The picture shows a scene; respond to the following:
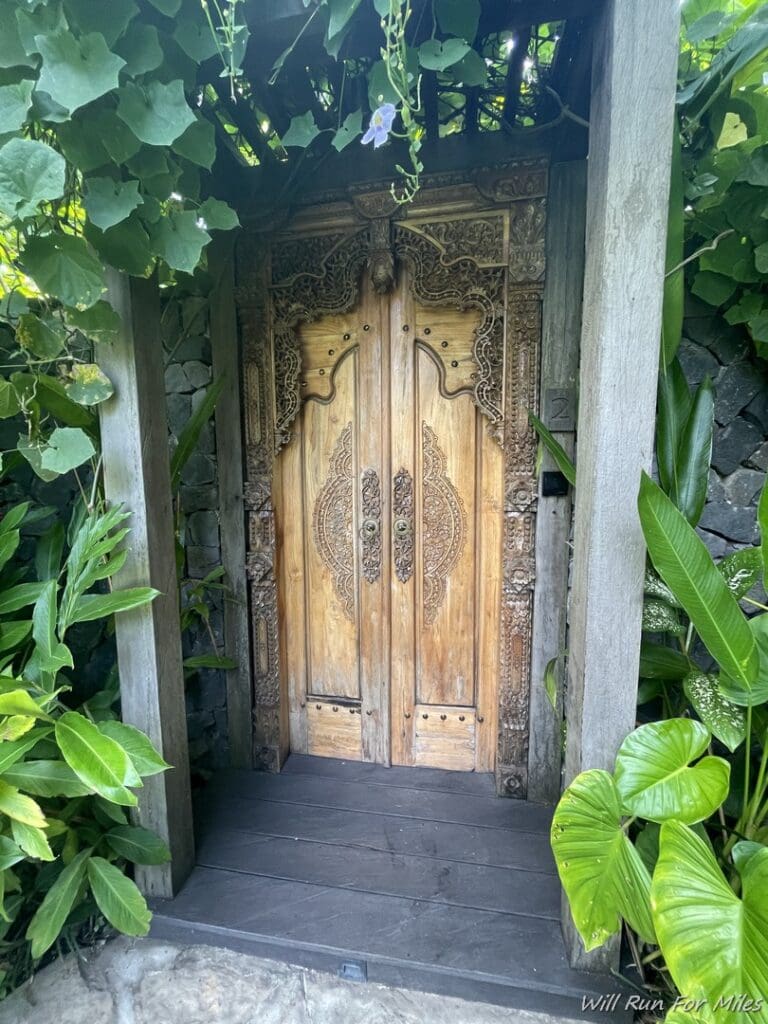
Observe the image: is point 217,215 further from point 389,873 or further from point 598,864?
point 389,873

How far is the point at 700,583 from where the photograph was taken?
36.3 inches

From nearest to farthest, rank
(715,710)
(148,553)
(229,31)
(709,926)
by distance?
(709,926) → (229,31) → (715,710) → (148,553)

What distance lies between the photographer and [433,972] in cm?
114

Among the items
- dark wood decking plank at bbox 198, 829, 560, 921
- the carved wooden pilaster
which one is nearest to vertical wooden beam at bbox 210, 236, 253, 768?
the carved wooden pilaster

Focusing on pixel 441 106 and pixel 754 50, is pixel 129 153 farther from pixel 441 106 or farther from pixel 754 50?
pixel 754 50

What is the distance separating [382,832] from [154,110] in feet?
6.63

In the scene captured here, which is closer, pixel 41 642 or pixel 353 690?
pixel 41 642

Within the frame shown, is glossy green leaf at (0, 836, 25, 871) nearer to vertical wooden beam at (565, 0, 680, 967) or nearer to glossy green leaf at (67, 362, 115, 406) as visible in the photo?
glossy green leaf at (67, 362, 115, 406)

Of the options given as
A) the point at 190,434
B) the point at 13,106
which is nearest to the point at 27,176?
the point at 13,106

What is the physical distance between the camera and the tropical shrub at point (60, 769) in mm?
964

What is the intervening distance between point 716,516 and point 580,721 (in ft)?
2.68

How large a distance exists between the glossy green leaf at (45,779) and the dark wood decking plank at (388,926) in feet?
1.75

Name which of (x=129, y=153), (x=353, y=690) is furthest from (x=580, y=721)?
(x=129, y=153)

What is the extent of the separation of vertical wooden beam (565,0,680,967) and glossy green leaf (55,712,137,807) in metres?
0.99
